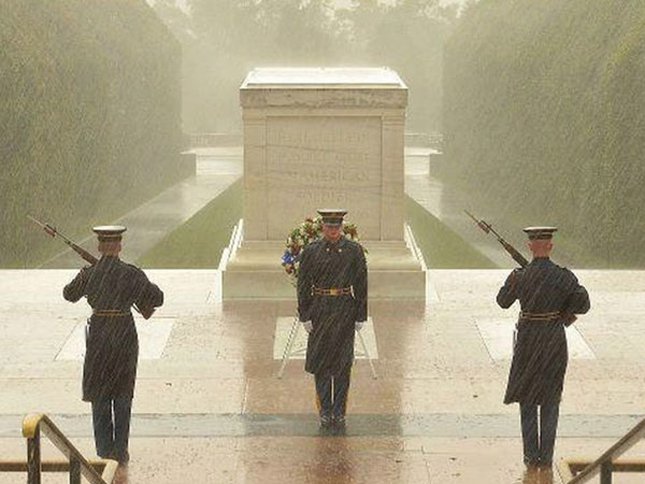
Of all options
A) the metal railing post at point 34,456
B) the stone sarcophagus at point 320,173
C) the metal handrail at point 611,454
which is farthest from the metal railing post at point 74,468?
the stone sarcophagus at point 320,173

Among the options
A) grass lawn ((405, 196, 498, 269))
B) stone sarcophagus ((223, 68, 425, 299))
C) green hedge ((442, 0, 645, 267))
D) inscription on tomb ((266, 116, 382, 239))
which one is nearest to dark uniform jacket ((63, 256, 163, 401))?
stone sarcophagus ((223, 68, 425, 299))

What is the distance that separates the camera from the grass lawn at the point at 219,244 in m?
20.0

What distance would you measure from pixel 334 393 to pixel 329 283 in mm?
812

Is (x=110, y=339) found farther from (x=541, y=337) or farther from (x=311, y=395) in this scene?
(x=541, y=337)

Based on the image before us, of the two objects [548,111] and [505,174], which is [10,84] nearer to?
[548,111]

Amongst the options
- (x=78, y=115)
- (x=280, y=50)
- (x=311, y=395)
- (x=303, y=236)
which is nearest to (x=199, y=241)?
(x=78, y=115)

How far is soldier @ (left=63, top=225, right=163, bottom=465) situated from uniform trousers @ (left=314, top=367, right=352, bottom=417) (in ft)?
4.86

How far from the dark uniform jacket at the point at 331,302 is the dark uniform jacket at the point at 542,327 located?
1294mm

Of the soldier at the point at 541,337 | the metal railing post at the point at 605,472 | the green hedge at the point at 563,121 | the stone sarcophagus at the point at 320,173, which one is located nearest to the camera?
the metal railing post at the point at 605,472

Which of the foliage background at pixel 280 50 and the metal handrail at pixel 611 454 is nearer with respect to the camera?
the metal handrail at pixel 611 454

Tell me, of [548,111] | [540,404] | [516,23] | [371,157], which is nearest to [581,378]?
[540,404]

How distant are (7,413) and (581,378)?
480 centimetres

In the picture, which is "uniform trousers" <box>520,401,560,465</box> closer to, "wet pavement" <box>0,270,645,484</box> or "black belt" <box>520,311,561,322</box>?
Result: "wet pavement" <box>0,270,645,484</box>

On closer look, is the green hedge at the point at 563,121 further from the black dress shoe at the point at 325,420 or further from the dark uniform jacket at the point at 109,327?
the dark uniform jacket at the point at 109,327
